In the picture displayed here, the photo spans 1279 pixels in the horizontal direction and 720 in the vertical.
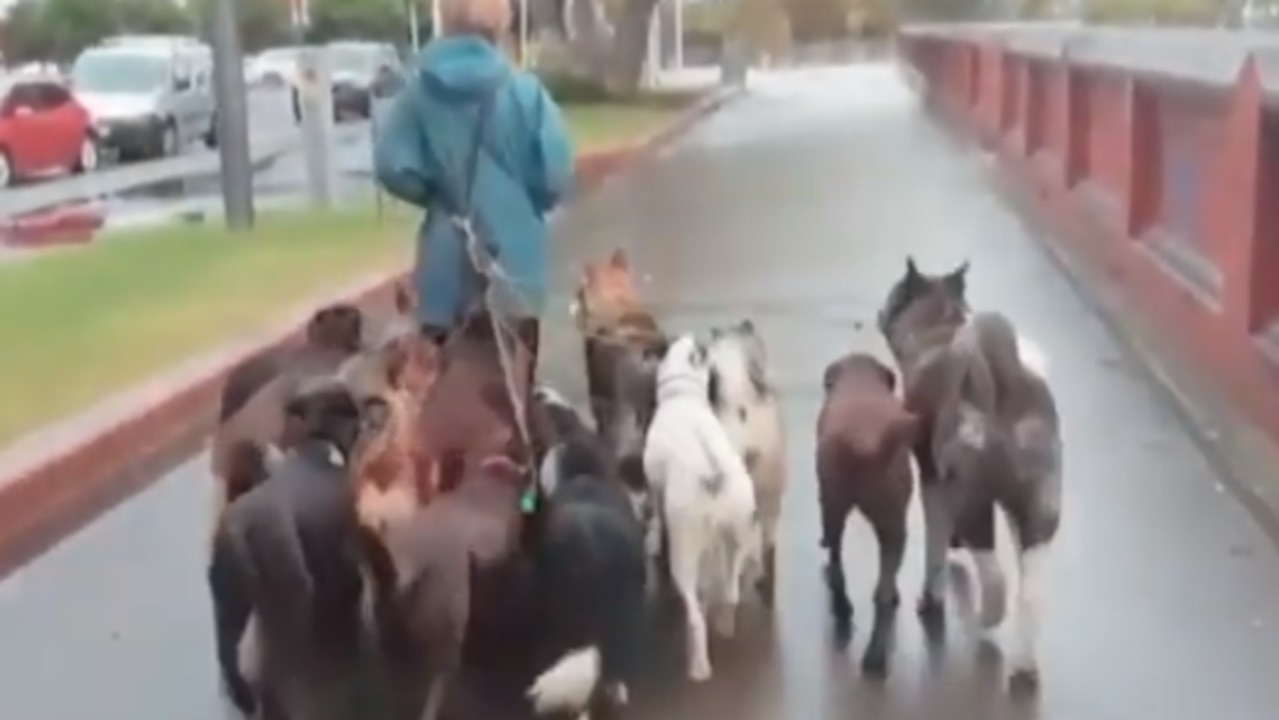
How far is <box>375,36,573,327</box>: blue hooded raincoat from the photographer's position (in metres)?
7.54

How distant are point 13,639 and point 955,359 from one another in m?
3.40

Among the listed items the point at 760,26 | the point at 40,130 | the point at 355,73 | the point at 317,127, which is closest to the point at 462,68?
the point at 317,127

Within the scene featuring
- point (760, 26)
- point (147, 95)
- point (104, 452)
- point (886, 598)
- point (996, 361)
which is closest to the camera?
point (996, 361)

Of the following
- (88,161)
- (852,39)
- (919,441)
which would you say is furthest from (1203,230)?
(852,39)

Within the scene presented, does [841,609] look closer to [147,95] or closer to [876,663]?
[876,663]

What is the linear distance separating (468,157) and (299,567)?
1640mm

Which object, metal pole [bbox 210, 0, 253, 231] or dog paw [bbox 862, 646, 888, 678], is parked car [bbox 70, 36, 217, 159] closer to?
metal pole [bbox 210, 0, 253, 231]

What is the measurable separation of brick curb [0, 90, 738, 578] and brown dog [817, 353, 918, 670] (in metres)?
3.52

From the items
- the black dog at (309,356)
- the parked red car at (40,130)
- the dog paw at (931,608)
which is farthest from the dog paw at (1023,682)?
the parked red car at (40,130)

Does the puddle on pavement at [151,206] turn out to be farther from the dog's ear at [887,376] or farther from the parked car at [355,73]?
the parked car at [355,73]

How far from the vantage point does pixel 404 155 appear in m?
7.66

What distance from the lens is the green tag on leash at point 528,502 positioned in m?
6.67

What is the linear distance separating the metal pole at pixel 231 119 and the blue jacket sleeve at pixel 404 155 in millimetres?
13303

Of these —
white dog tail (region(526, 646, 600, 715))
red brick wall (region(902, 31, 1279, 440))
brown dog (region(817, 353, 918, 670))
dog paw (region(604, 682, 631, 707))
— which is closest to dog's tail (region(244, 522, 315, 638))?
white dog tail (region(526, 646, 600, 715))
